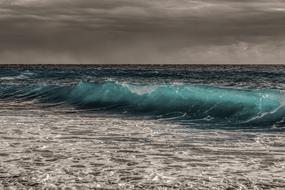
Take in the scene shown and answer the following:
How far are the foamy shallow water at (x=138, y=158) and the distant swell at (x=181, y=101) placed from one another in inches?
139

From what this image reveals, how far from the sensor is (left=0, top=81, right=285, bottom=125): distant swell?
15.1 m

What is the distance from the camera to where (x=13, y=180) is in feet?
21.3

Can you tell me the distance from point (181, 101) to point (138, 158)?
36.9 ft

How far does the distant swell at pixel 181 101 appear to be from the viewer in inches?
596

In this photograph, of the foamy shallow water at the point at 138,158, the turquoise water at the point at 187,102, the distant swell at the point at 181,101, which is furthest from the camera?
the distant swell at the point at 181,101

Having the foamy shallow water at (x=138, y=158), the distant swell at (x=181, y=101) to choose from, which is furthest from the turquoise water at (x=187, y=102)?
the foamy shallow water at (x=138, y=158)

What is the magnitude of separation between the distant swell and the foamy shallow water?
11.6 feet

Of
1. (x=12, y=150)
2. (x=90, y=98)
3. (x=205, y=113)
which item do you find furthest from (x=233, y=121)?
(x=90, y=98)

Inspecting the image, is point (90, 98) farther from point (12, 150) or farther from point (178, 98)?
point (12, 150)

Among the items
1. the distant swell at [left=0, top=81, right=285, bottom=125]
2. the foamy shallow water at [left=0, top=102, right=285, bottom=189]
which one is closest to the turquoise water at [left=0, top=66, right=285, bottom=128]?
the distant swell at [left=0, top=81, right=285, bottom=125]

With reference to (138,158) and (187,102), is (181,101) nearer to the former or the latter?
(187,102)

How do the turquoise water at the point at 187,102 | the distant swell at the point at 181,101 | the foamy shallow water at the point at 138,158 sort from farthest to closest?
the distant swell at the point at 181,101, the turquoise water at the point at 187,102, the foamy shallow water at the point at 138,158

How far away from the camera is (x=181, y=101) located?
19.2 metres

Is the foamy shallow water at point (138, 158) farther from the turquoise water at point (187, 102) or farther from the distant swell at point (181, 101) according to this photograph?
the distant swell at point (181, 101)
